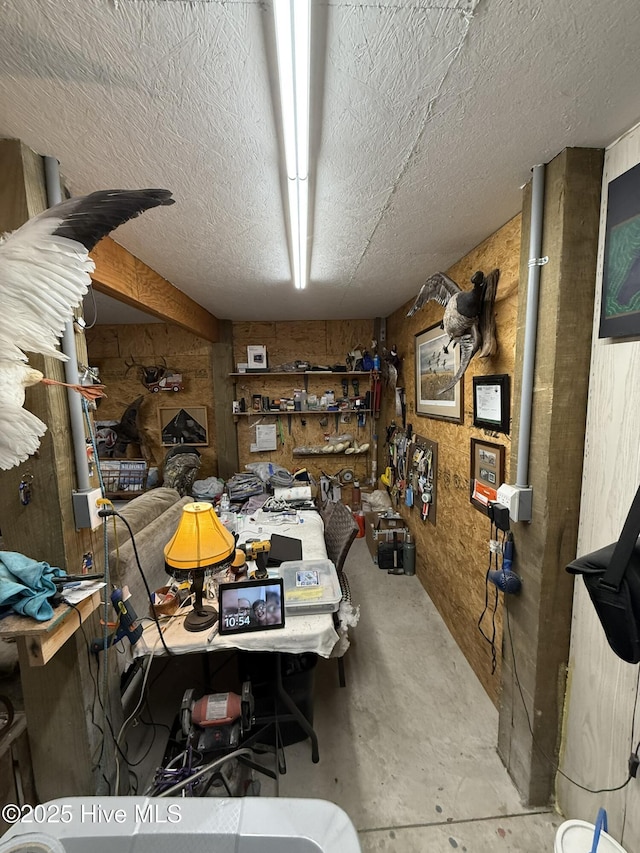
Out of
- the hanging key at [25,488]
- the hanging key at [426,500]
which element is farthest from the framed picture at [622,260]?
the hanging key at [25,488]

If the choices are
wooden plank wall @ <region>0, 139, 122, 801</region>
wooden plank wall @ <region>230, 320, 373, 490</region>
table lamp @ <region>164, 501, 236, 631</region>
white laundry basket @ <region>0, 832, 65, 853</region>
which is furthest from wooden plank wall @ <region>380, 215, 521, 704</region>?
wooden plank wall @ <region>0, 139, 122, 801</region>

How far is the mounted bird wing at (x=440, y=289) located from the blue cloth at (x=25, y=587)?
2.16 meters

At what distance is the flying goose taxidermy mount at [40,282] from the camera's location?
86 cm

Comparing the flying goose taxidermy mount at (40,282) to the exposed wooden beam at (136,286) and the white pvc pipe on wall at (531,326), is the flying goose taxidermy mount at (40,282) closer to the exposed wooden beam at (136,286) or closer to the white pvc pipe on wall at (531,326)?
the exposed wooden beam at (136,286)

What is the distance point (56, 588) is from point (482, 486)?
2104mm

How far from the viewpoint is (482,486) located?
198 centimetres

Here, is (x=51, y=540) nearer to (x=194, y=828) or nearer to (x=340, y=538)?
(x=194, y=828)

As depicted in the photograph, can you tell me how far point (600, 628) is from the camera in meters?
1.20

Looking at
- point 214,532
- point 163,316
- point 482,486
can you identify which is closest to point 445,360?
point 482,486

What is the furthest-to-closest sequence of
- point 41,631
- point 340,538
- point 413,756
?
point 340,538 < point 413,756 < point 41,631

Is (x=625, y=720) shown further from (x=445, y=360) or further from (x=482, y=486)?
(x=445, y=360)

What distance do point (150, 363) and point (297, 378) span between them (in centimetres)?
186

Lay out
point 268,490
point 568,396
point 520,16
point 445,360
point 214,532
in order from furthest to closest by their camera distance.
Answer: point 268,490
point 445,360
point 214,532
point 568,396
point 520,16

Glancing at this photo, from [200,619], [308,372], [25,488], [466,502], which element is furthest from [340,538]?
[308,372]
